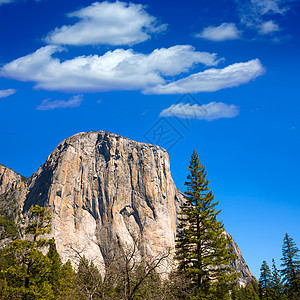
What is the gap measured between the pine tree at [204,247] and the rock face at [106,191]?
112 meters

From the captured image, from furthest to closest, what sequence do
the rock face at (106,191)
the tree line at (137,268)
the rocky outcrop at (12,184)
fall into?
the rocky outcrop at (12,184)
the rock face at (106,191)
the tree line at (137,268)

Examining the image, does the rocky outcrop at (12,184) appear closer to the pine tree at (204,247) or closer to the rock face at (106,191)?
the rock face at (106,191)

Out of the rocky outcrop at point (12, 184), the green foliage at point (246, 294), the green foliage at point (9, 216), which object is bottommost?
the green foliage at point (246, 294)

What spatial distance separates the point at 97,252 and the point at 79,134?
57986mm

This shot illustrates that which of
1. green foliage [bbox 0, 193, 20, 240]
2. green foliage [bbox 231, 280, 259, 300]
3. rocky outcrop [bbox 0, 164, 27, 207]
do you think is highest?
rocky outcrop [bbox 0, 164, 27, 207]

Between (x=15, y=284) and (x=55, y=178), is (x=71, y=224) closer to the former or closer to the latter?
(x=55, y=178)

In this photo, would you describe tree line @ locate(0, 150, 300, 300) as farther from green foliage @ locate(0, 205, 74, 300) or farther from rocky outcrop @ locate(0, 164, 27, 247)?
rocky outcrop @ locate(0, 164, 27, 247)

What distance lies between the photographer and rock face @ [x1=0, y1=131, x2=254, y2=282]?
143375 millimetres

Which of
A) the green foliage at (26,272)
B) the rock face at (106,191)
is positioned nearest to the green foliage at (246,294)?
the green foliage at (26,272)

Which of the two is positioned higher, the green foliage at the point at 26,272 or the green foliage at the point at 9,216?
the green foliage at the point at 9,216

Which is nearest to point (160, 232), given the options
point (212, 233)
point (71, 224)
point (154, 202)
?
point (154, 202)

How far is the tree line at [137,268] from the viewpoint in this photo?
58.0 ft

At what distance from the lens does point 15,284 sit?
73.9ft

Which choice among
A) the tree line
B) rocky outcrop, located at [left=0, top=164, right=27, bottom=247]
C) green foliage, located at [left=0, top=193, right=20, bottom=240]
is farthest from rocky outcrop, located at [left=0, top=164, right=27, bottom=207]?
the tree line
